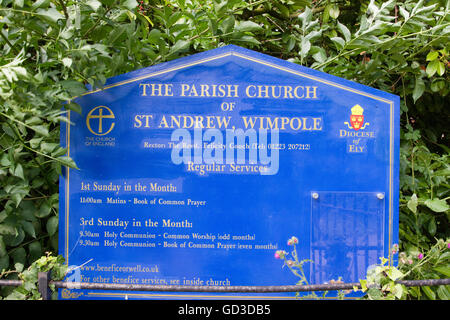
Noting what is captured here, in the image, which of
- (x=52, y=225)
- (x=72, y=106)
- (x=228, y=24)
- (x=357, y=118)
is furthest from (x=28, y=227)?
(x=357, y=118)

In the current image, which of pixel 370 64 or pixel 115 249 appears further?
pixel 370 64

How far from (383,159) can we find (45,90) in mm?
1977

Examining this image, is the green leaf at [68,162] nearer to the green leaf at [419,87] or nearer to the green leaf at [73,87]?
the green leaf at [73,87]

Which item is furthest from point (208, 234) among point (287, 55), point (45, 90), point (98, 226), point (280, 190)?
point (287, 55)

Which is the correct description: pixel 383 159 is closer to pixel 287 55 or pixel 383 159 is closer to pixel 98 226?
pixel 287 55

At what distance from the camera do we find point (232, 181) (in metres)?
2.22

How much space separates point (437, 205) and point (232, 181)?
4.48ft

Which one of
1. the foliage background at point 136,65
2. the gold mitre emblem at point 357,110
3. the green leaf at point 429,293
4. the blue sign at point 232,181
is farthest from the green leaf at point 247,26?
the green leaf at point 429,293

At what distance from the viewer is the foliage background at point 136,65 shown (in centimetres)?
199

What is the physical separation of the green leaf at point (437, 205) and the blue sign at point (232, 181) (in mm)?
401

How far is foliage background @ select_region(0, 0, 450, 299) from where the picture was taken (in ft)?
6.54

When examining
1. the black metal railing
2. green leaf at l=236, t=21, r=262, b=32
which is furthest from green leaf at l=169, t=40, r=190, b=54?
the black metal railing

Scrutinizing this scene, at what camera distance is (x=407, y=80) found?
2.90 m

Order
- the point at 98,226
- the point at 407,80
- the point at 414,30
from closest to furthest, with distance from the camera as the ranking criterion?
the point at 98,226 < the point at 414,30 < the point at 407,80
